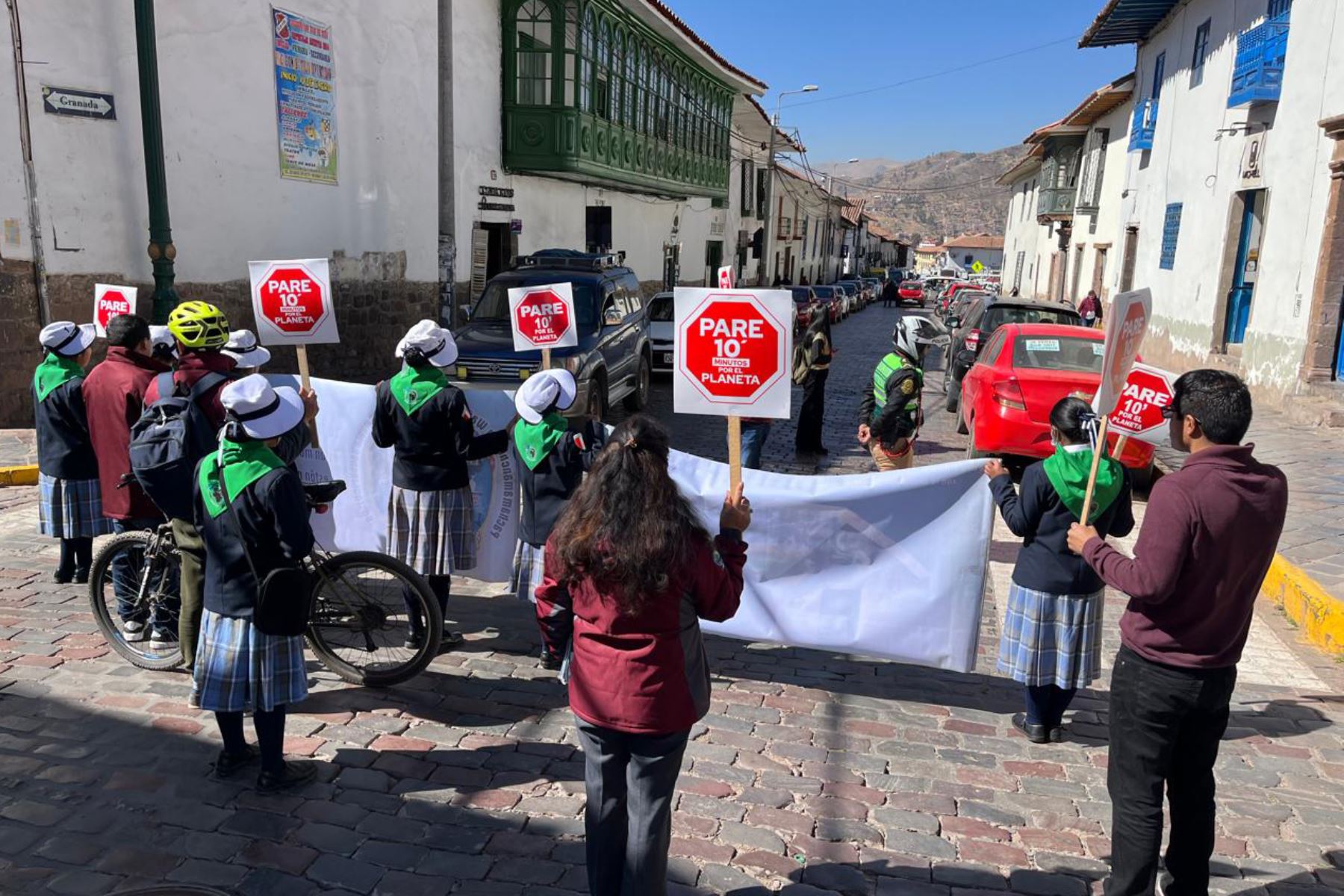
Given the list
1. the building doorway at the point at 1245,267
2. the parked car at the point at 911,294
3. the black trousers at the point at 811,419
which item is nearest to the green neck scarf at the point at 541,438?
the black trousers at the point at 811,419

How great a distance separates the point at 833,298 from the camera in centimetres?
3466

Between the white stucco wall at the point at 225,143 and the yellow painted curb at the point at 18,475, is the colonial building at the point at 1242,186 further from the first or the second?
the yellow painted curb at the point at 18,475

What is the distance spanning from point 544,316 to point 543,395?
2.83 metres

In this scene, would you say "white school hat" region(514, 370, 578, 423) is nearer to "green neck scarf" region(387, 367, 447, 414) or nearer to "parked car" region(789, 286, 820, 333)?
"green neck scarf" region(387, 367, 447, 414)

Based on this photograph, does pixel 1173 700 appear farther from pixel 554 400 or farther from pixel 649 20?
pixel 649 20

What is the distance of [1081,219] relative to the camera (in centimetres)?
3341

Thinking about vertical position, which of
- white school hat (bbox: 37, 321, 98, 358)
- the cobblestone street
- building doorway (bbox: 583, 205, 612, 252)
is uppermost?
building doorway (bbox: 583, 205, 612, 252)

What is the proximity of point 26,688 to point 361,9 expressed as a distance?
1378 cm

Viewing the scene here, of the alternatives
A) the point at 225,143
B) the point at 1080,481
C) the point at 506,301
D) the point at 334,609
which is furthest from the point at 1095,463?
the point at 225,143

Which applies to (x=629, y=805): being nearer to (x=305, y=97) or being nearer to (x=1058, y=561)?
(x=1058, y=561)

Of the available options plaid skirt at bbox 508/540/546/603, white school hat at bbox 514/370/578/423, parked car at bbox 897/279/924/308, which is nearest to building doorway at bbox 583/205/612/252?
plaid skirt at bbox 508/540/546/603

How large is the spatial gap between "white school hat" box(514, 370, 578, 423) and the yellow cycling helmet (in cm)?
165

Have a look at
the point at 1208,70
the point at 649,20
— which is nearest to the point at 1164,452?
the point at 1208,70

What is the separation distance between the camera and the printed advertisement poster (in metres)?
14.0
